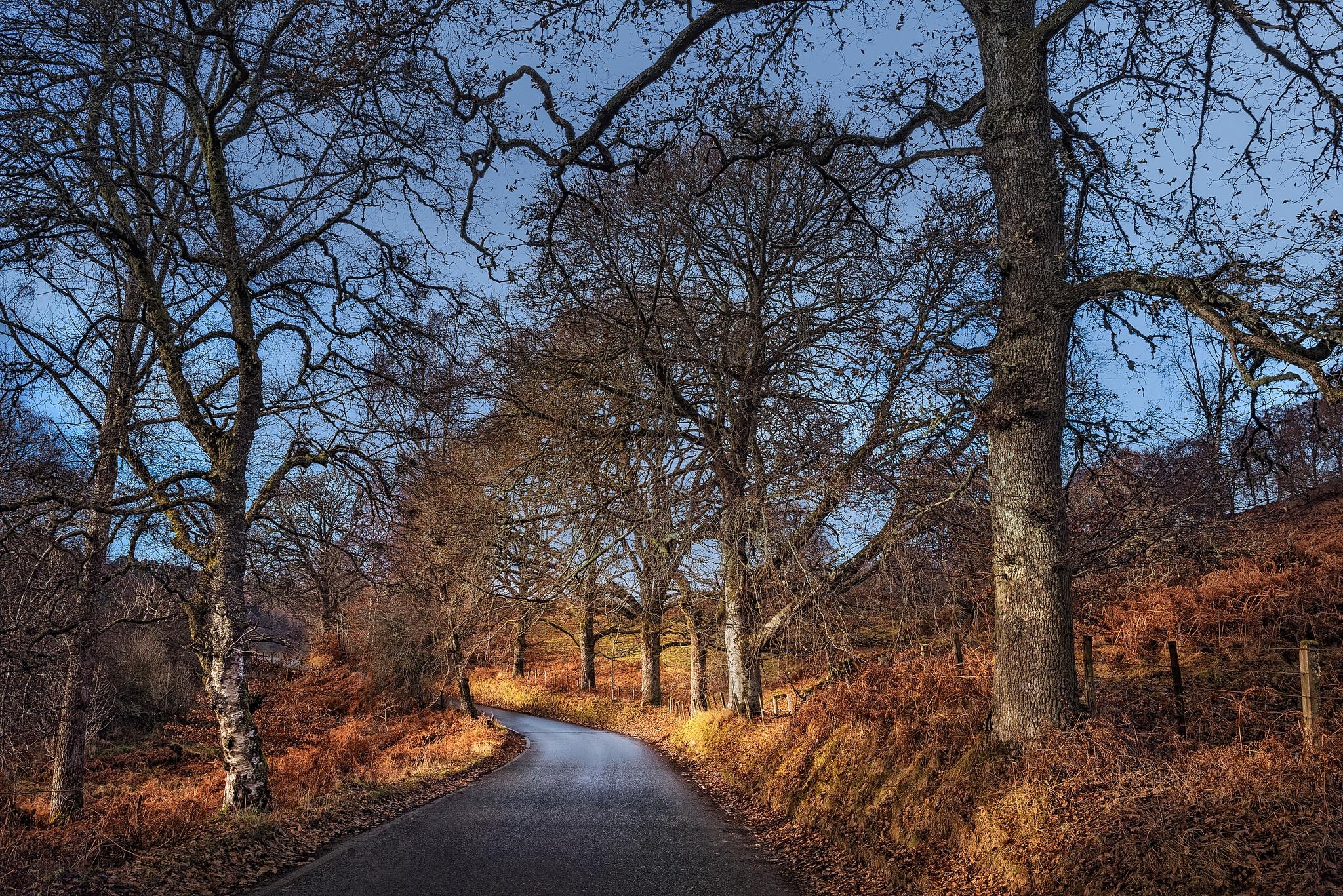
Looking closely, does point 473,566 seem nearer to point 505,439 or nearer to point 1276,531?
point 505,439

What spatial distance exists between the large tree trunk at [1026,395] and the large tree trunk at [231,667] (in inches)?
360

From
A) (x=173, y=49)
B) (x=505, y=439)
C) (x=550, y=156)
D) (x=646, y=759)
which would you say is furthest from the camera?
(x=646, y=759)

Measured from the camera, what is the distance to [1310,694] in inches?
239

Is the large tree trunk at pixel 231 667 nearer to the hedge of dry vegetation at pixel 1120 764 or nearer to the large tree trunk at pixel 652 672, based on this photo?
the hedge of dry vegetation at pixel 1120 764

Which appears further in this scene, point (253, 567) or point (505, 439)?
point (505, 439)

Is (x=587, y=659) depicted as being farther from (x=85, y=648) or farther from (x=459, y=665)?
(x=85, y=648)

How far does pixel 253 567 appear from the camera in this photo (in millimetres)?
11969

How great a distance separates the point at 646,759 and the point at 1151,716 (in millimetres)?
12271

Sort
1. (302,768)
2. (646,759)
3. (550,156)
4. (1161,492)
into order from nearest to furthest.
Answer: (550,156)
(1161,492)
(302,768)
(646,759)

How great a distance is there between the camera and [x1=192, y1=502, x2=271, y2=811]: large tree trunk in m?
10.2

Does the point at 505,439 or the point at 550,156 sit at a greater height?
the point at 550,156

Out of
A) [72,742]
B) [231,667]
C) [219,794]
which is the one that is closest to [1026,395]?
[231,667]

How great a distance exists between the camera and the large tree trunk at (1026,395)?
7199 millimetres

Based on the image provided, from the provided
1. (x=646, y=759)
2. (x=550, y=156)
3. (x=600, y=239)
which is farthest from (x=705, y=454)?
(x=550, y=156)
